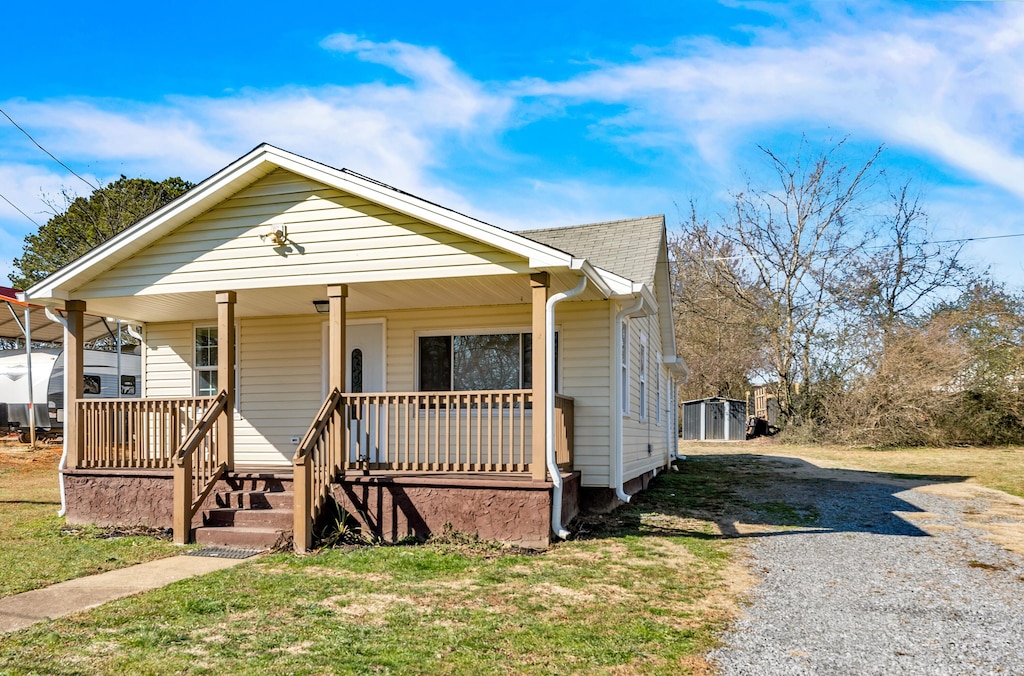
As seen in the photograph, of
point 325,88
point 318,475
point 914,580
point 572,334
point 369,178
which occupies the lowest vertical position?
point 914,580

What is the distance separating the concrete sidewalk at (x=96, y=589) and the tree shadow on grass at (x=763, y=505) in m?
4.06

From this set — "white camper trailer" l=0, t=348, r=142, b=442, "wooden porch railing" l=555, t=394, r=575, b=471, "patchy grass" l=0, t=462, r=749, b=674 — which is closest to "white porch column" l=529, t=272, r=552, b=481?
"wooden porch railing" l=555, t=394, r=575, b=471

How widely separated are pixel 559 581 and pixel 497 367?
460 cm

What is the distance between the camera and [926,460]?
20531 mm

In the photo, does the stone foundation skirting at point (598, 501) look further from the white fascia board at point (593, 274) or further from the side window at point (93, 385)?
the side window at point (93, 385)

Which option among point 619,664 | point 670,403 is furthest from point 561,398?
point 670,403

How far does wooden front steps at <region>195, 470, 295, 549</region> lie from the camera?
337 inches

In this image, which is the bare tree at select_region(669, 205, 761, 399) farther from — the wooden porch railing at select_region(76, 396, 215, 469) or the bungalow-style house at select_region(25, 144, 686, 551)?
the wooden porch railing at select_region(76, 396, 215, 469)

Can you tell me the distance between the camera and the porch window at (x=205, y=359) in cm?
1252

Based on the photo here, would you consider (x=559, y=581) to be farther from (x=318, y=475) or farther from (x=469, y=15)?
(x=469, y=15)

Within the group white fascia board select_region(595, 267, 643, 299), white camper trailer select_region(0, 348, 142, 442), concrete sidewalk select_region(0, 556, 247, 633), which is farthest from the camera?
white camper trailer select_region(0, 348, 142, 442)

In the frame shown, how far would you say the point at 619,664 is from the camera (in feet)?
15.5

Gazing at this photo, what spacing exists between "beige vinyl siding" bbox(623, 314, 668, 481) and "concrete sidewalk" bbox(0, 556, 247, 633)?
18.8 ft

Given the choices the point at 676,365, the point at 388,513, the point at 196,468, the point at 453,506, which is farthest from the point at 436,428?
the point at 676,365
